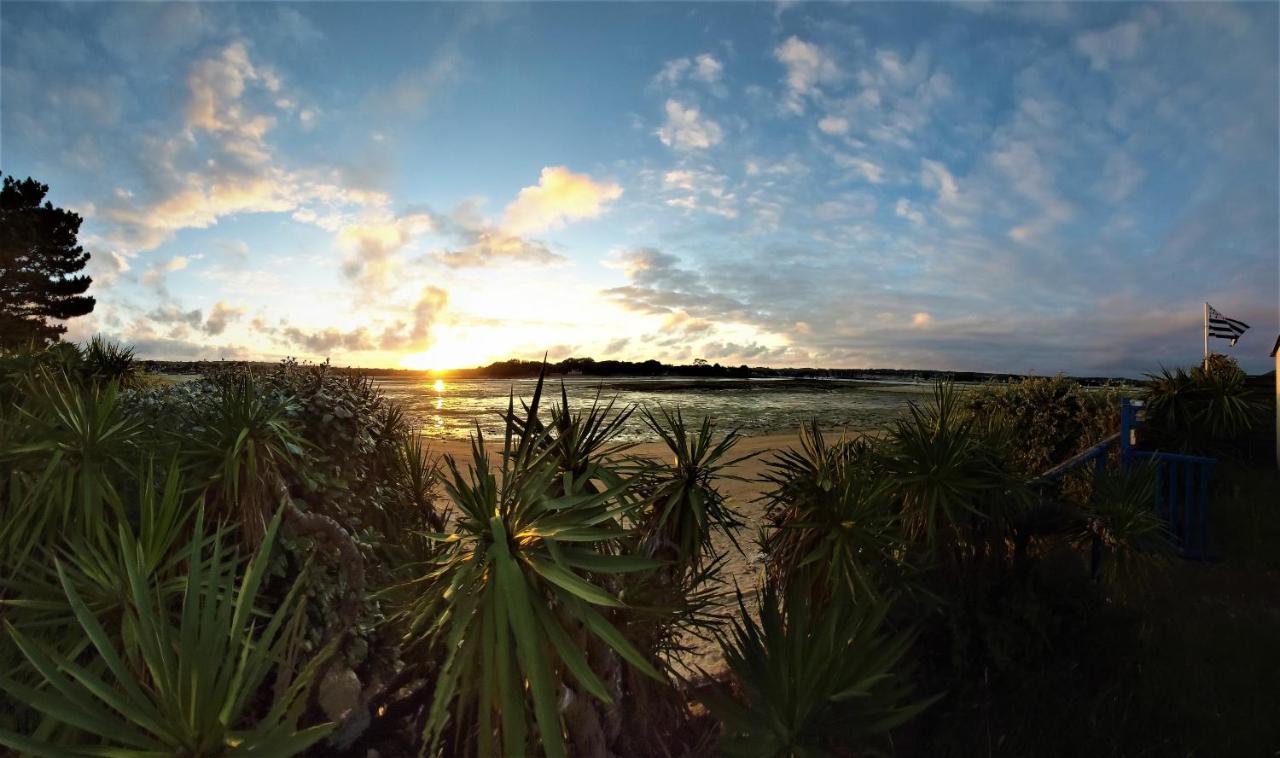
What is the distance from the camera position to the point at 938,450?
560 cm

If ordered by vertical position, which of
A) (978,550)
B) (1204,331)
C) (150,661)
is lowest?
(978,550)

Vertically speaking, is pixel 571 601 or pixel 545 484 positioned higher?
pixel 545 484

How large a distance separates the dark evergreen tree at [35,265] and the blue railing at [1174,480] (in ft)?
150

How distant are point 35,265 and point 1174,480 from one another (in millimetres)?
55369

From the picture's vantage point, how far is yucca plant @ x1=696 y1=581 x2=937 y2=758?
2.85 m

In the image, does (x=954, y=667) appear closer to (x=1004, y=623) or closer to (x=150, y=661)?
(x=1004, y=623)

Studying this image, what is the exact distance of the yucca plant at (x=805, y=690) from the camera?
2850 millimetres

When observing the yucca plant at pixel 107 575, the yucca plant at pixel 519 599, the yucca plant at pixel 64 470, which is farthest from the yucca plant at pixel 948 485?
the yucca plant at pixel 64 470

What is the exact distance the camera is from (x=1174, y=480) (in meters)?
9.23

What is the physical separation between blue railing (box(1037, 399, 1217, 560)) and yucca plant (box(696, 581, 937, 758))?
7019 mm

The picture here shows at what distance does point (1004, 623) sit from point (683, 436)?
9.51 feet

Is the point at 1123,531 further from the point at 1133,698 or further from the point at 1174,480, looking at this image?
the point at 1174,480

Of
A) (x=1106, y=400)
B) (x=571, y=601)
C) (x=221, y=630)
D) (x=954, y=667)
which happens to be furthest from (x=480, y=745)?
(x=1106, y=400)

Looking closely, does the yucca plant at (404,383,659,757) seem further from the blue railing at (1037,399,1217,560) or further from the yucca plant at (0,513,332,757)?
the blue railing at (1037,399,1217,560)
